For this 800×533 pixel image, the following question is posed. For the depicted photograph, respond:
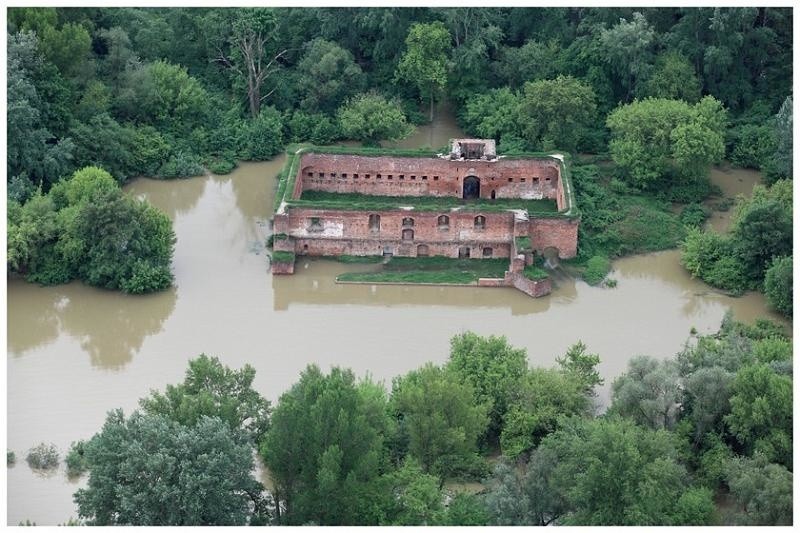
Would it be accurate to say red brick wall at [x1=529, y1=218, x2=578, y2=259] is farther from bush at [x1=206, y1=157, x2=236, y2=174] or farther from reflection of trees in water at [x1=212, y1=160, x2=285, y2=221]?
bush at [x1=206, y1=157, x2=236, y2=174]

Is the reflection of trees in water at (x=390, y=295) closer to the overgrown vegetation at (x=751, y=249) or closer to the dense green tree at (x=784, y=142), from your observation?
the overgrown vegetation at (x=751, y=249)

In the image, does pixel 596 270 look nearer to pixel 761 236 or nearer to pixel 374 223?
pixel 761 236

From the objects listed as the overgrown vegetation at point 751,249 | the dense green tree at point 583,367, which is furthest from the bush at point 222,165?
the dense green tree at point 583,367

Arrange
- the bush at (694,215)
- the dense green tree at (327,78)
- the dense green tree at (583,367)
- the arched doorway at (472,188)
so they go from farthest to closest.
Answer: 1. the dense green tree at (327,78)
2. the arched doorway at (472,188)
3. the bush at (694,215)
4. the dense green tree at (583,367)

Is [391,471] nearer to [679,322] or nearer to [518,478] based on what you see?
[518,478]

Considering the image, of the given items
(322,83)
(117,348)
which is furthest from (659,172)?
(117,348)

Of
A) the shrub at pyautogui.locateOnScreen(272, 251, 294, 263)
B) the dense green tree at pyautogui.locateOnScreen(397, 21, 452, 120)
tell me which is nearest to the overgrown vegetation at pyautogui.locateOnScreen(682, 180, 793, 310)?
the shrub at pyautogui.locateOnScreen(272, 251, 294, 263)
